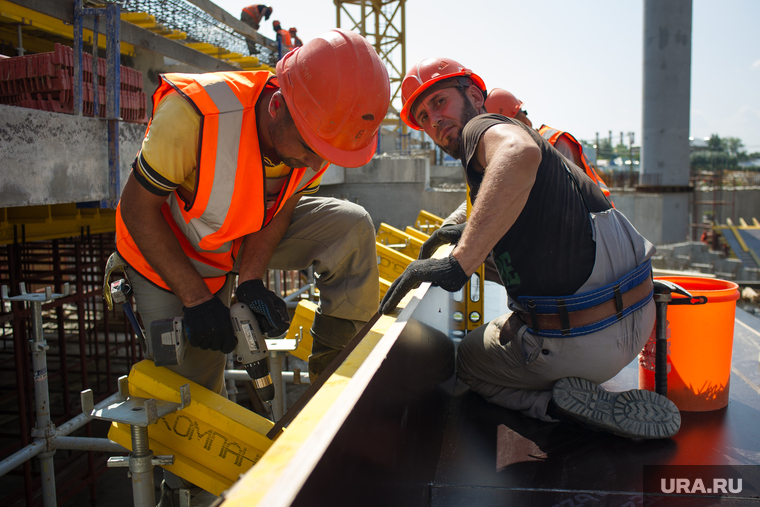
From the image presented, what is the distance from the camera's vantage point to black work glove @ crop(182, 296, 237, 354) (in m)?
2.00

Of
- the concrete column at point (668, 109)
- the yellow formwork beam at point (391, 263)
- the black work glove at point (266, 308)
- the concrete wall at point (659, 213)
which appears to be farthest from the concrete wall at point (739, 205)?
the black work glove at point (266, 308)

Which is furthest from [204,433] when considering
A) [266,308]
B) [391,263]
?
[391,263]

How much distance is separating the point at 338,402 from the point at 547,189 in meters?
1.37

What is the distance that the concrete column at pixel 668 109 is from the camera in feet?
70.2

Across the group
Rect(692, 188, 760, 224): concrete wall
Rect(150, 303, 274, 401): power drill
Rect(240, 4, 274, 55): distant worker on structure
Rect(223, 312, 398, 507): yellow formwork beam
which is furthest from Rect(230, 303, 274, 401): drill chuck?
Rect(692, 188, 760, 224): concrete wall

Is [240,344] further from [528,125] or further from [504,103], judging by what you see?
[504,103]

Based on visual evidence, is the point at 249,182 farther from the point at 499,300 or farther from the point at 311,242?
the point at 499,300

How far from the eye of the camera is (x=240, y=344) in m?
2.06

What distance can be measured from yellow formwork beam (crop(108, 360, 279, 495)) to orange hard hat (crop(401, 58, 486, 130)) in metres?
1.86

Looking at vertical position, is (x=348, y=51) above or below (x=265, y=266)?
above

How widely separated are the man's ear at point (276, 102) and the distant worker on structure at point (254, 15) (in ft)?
30.2

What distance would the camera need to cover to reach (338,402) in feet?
3.30

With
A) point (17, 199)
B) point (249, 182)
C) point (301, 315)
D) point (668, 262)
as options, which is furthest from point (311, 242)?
point (668, 262)

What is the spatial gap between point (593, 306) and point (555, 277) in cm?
20
